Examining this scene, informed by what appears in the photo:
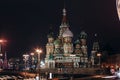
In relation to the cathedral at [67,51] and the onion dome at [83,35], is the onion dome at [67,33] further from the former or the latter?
the onion dome at [83,35]

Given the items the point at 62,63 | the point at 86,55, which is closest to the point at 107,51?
the point at 86,55

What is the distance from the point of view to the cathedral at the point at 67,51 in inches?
6713

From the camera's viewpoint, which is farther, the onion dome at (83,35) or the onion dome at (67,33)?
the onion dome at (83,35)

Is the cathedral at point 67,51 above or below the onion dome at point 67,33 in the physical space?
below

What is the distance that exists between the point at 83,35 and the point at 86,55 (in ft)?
40.7

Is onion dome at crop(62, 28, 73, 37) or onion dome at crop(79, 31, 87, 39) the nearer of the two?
onion dome at crop(62, 28, 73, 37)

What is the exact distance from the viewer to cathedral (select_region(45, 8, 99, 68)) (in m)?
170

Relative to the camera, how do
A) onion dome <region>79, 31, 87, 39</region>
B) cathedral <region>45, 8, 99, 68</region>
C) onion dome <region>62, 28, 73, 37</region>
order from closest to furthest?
cathedral <region>45, 8, 99, 68</region> → onion dome <region>62, 28, 73, 37</region> → onion dome <region>79, 31, 87, 39</region>

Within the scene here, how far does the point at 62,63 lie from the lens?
170 metres

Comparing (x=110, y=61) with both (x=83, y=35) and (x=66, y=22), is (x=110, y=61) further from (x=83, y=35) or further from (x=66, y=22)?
(x=66, y=22)

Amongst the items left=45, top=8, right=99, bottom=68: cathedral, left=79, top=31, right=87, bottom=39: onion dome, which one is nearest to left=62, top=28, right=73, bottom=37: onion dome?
left=45, top=8, right=99, bottom=68: cathedral

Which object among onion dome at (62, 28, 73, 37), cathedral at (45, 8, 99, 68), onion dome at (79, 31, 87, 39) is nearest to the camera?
cathedral at (45, 8, 99, 68)

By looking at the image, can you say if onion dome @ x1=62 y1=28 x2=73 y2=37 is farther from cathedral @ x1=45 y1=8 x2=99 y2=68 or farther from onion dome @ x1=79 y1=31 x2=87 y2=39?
onion dome @ x1=79 y1=31 x2=87 y2=39

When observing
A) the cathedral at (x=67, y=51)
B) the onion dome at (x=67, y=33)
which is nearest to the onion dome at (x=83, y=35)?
the cathedral at (x=67, y=51)
